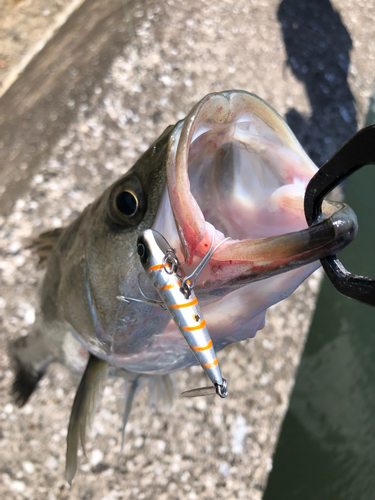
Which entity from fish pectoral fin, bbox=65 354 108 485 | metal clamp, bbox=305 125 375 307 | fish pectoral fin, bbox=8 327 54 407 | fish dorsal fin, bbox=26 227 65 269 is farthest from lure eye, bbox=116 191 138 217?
fish pectoral fin, bbox=8 327 54 407

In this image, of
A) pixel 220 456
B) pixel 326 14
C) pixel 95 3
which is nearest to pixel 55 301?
pixel 220 456

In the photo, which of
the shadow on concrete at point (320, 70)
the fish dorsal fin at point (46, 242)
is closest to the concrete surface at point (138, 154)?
the shadow on concrete at point (320, 70)

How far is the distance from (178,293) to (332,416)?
2.44 metres

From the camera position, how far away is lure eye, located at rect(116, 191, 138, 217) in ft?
2.84

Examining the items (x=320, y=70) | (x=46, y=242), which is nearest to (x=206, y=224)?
(x=46, y=242)

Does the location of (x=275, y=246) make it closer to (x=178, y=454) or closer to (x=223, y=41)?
(x=178, y=454)

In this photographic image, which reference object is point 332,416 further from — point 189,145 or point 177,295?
point 189,145

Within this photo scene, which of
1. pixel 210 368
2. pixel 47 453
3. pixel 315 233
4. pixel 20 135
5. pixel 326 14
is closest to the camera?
Result: pixel 315 233

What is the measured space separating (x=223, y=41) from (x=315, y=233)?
111 inches

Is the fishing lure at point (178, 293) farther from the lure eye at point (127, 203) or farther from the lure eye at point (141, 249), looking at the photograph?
the lure eye at point (127, 203)

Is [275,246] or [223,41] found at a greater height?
[275,246]

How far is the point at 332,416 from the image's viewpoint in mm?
2598

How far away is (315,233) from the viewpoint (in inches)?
21.8

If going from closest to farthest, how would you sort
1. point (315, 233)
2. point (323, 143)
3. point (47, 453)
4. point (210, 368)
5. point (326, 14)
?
point (315, 233) < point (210, 368) < point (47, 453) < point (323, 143) < point (326, 14)
